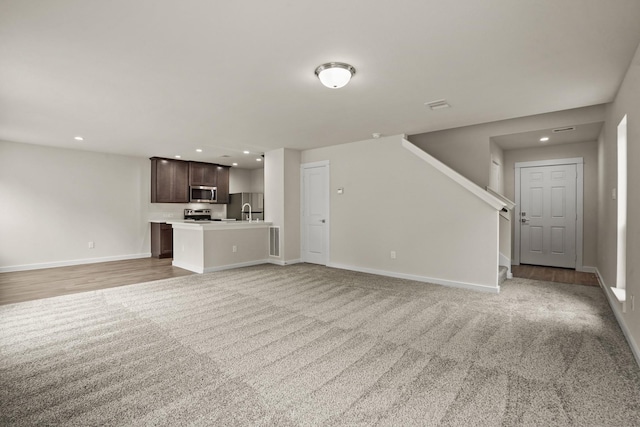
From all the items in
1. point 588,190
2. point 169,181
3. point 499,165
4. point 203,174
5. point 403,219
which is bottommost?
point 403,219

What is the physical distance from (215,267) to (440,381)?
4.56m

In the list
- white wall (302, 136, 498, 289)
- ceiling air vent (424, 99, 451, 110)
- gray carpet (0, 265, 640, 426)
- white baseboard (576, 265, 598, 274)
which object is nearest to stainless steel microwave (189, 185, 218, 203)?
white wall (302, 136, 498, 289)

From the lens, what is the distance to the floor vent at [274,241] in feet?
21.2

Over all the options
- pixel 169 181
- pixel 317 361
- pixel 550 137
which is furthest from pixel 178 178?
pixel 550 137

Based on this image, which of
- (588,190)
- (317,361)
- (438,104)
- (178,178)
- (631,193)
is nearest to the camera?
(317,361)

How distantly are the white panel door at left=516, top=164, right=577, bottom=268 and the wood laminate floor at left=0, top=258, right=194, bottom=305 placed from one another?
6651 mm

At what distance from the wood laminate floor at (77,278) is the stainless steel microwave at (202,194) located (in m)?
2.01

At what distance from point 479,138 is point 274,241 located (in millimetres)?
A: 4390

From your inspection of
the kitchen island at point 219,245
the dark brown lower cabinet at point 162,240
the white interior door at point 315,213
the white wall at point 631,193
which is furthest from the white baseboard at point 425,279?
the dark brown lower cabinet at point 162,240

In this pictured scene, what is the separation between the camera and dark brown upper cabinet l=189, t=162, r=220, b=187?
793cm

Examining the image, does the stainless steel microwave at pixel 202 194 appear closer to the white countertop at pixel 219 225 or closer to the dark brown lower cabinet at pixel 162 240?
the dark brown lower cabinet at pixel 162 240

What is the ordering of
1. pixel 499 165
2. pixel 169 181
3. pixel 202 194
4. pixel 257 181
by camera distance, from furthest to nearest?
1. pixel 257 181
2. pixel 202 194
3. pixel 169 181
4. pixel 499 165

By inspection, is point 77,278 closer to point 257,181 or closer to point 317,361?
point 317,361

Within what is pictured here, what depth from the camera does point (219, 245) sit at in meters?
5.74
